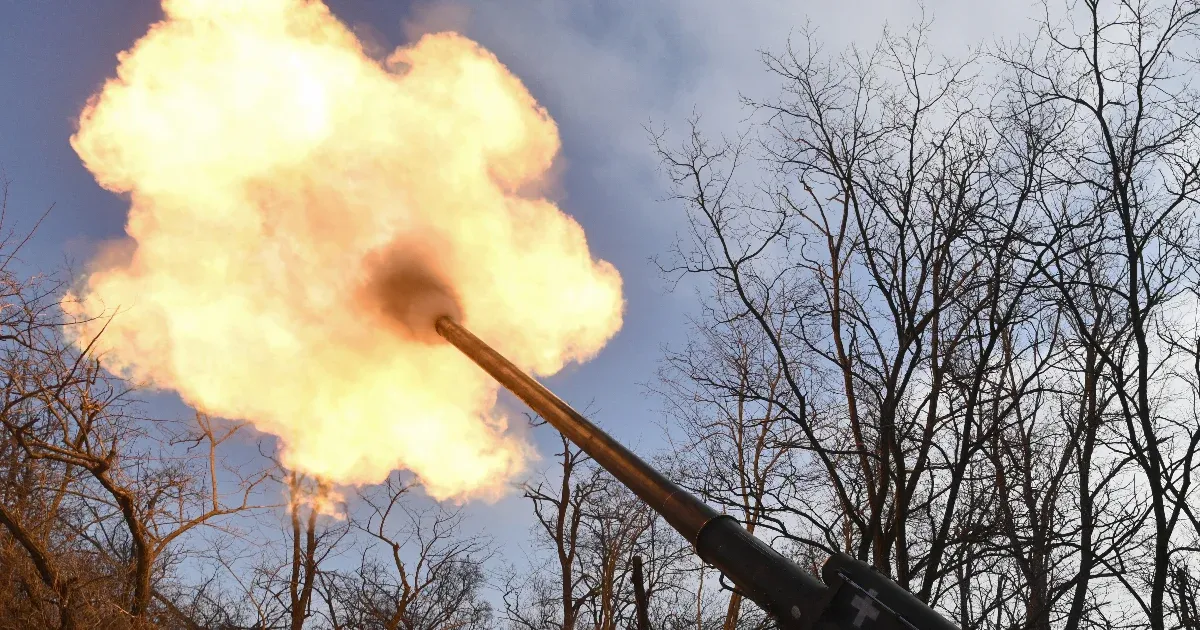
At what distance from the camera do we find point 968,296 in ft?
32.4

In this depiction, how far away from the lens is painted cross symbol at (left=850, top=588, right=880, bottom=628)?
13.4 ft

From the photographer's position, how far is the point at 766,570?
4574 mm

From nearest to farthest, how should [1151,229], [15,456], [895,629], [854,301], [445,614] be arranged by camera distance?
[895,629], [1151,229], [854,301], [15,456], [445,614]

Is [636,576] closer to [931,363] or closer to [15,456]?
[931,363]

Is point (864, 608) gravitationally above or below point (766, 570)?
below

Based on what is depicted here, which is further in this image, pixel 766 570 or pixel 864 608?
pixel 766 570

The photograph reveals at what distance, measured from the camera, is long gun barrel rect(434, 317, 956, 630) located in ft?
13.4

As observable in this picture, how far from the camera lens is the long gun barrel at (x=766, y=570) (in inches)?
161

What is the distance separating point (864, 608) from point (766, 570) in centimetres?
65

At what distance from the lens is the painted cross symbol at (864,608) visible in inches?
161

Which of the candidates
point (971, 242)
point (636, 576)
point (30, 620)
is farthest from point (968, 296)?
point (30, 620)

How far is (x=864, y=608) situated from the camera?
413cm

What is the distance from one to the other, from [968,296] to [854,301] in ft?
4.97

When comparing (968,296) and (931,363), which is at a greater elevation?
(968,296)
